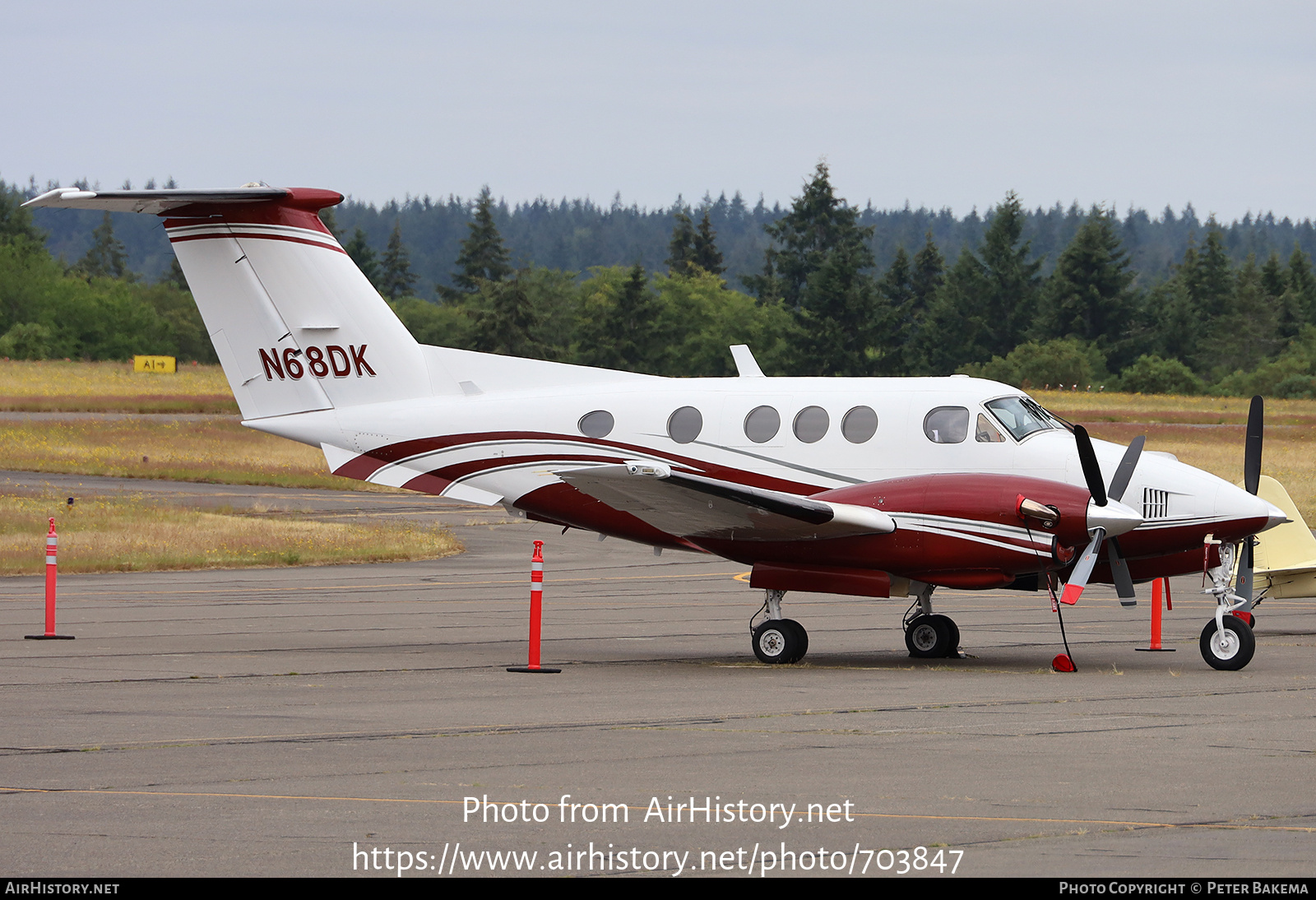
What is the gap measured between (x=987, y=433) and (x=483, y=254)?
125 m

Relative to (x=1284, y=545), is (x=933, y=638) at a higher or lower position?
lower

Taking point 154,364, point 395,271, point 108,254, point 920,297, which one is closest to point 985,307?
point 920,297

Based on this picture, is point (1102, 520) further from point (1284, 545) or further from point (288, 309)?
point (288, 309)

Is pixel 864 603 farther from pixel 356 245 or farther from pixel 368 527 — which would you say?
pixel 356 245

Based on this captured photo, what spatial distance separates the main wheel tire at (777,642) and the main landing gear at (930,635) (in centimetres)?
143

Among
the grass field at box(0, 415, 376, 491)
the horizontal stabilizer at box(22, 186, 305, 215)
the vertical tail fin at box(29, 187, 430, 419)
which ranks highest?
the horizontal stabilizer at box(22, 186, 305, 215)

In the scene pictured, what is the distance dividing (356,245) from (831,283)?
52171 mm

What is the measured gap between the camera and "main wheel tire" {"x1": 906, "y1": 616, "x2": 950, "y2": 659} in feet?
51.0

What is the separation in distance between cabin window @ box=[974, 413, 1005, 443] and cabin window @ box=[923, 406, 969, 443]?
12 centimetres

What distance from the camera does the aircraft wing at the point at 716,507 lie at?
1407 centimetres

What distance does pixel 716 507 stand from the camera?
48.0 ft

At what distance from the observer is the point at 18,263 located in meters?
123

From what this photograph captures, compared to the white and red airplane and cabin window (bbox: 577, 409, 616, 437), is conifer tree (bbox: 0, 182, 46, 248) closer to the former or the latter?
the white and red airplane

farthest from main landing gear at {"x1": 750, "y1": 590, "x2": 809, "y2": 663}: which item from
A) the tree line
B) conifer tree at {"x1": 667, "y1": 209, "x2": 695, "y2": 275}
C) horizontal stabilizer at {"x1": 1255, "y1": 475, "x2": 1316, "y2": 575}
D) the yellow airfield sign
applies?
conifer tree at {"x1": 667, "y1": 209, "x2": 695, "y2": 275}
